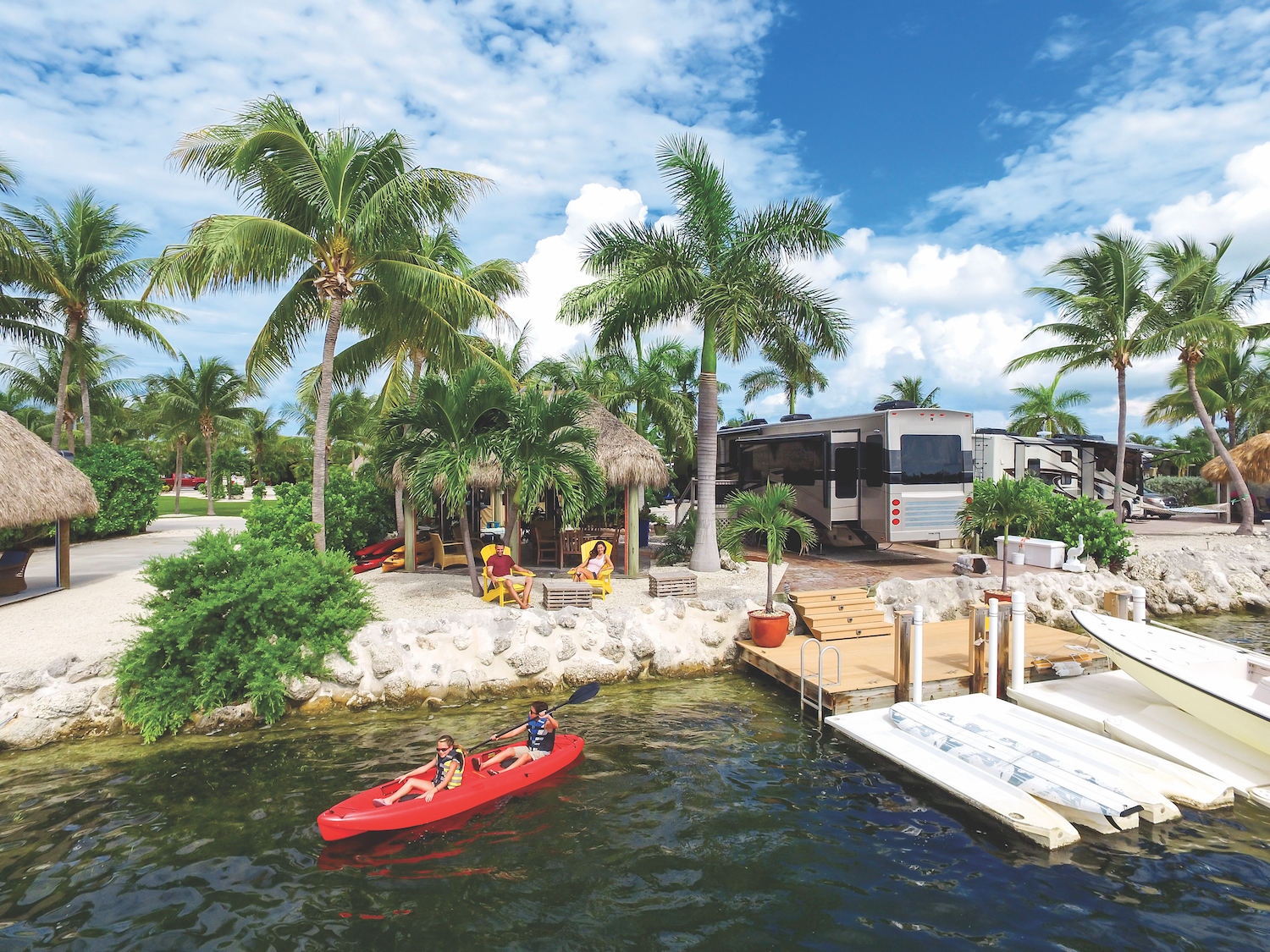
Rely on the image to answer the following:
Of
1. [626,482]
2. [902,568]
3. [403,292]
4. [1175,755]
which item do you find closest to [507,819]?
[1175,755]

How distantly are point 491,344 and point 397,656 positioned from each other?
11.3 m

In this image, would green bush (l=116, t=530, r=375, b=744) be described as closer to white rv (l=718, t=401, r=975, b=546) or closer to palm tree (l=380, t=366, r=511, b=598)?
palm tree (l=380, t=366, r=511, b=598)

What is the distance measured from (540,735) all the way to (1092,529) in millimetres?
14698

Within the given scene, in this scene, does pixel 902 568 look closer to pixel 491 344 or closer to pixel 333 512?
pixel 491 344

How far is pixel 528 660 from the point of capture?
395 inches

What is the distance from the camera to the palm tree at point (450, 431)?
11.4 metres

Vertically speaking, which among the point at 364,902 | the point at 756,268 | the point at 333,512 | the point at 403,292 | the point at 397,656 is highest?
the point at 756,268

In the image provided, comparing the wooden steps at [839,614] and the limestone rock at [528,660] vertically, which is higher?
the wooden steps at [839,614]

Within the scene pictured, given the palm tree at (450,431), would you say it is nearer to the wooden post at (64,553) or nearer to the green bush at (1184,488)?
the wooden post at (64,553)

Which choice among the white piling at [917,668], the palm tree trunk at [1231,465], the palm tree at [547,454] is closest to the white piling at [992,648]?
the white piling at [917,668]

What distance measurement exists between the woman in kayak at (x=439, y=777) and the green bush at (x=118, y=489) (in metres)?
19.4

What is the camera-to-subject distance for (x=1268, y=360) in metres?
29.6

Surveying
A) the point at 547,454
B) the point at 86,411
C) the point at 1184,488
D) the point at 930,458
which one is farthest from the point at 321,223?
the point at 1184,488

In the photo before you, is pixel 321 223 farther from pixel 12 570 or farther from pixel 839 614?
pixel 839 614
